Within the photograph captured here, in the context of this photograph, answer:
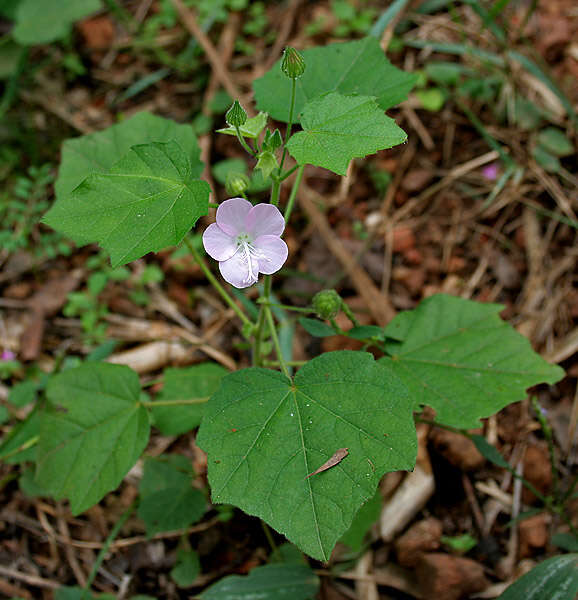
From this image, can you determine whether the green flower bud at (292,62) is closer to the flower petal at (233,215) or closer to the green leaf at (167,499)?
the flower petal at (233,215)

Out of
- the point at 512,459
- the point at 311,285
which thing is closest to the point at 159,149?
the point at 311,285

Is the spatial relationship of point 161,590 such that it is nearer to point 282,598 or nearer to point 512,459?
point 282,598

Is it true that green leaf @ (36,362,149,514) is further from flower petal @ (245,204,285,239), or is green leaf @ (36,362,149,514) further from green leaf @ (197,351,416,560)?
flower petal @ (245,204,285,239)

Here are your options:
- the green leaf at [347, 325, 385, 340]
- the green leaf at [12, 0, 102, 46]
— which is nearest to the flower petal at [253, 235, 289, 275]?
the green leaf at [347, 325, 385, 340]

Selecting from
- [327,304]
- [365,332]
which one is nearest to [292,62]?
[327,304]

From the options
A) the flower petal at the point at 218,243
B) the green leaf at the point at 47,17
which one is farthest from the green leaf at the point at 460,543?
the green leaf at the point at 47,17

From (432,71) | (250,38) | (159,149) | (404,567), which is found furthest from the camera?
(250,38)

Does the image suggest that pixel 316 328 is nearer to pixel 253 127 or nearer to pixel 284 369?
pixel 284 369
